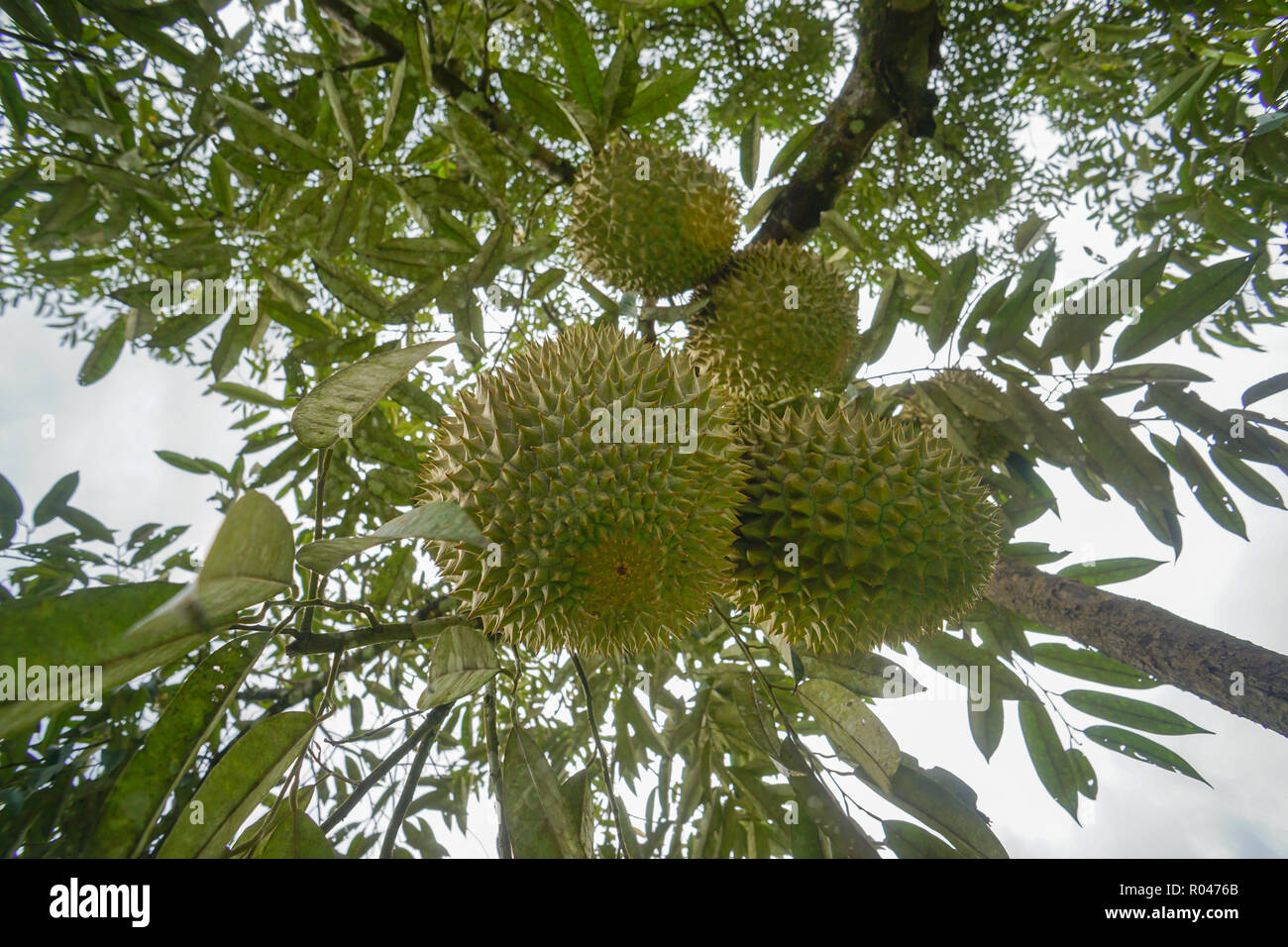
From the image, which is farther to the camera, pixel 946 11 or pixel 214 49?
pixel 946 11

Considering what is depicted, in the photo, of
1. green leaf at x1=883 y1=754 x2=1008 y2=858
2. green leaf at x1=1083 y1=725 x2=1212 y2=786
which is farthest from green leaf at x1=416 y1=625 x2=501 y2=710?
Result: green leaf at x1=1083 y1=725 x2=1212 y2=786

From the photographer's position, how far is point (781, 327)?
1588 millimetres

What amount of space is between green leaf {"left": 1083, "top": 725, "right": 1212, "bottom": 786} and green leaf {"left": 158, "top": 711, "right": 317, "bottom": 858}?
164cm

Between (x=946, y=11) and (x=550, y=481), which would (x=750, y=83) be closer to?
(x=946, y=11)

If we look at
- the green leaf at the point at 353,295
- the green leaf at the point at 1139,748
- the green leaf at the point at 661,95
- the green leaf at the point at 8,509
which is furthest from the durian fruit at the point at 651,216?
the green leaf at the point at 8,509

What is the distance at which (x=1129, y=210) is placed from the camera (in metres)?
2.20

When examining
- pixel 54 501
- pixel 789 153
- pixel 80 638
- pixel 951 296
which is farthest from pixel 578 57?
pixel 54 501

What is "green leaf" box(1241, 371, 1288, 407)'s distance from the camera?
119 centimetres

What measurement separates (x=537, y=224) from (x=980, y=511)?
Result: 2058 mm

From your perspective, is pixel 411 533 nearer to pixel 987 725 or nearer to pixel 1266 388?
pixel 987 725

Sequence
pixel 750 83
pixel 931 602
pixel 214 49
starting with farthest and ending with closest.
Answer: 1. pixel 750 83
2. pixel 214 49
3. pixel 931 602

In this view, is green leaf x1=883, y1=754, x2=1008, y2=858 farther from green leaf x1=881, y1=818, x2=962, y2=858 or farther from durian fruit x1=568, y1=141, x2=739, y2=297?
durian fruit x1=568, y1=141, x2=739, y2=297
